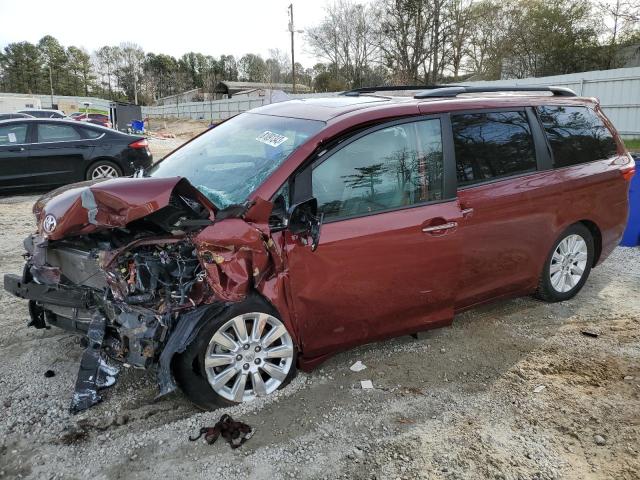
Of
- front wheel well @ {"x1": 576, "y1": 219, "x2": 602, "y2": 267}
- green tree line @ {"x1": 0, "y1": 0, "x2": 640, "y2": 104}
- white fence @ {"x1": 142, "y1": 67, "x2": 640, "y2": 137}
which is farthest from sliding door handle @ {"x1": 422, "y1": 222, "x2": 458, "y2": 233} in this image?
green tree line @ {"x1": 0, "y1": 0, "x2": 640, "y2": 104}

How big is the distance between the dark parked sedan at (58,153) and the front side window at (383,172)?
21.8 feet

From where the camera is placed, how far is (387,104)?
11.3 feet

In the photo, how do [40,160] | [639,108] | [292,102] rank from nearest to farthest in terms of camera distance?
[292,102]
[40,160]
[639,108]

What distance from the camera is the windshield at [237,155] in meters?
3.18

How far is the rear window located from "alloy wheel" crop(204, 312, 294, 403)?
2.74m

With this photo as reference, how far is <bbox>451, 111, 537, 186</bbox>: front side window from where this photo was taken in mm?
3633

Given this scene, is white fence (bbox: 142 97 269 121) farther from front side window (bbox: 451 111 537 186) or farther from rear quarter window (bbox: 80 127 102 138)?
front side window (bbox: 451 111 537 186)

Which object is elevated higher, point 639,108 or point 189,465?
point 639,108

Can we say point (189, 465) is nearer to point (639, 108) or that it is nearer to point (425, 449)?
point (425, 449)

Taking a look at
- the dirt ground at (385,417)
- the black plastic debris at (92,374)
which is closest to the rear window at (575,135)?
the dirt ground at (385,417)

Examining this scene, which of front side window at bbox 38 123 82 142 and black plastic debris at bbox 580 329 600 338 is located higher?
front side window at bbox 38 123 82 142

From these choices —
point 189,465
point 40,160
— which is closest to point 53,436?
point 189,465

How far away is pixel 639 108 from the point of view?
1644 cm

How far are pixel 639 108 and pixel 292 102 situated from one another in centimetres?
1652
